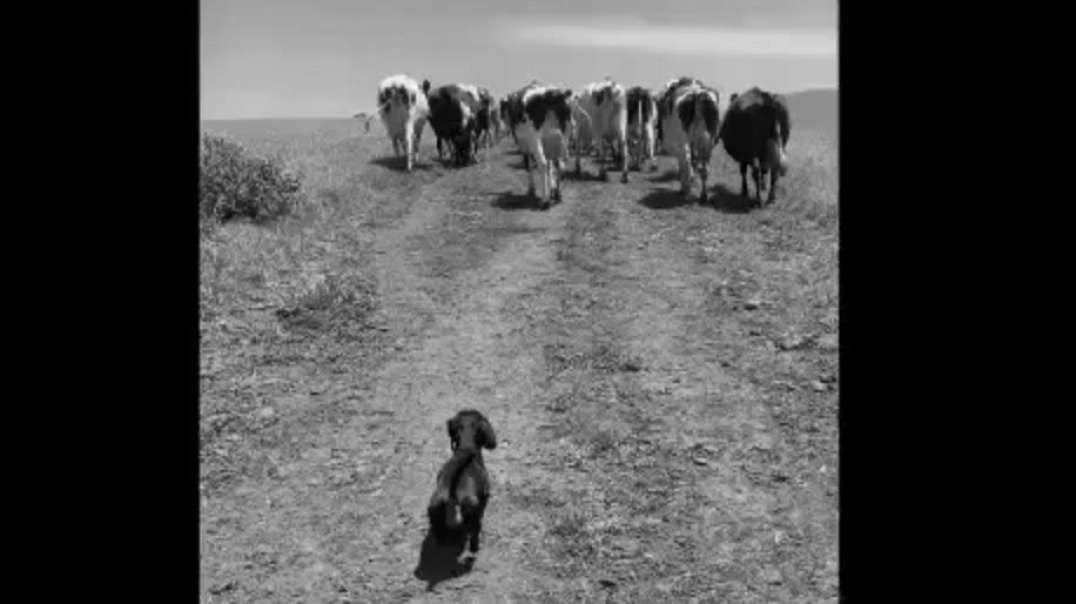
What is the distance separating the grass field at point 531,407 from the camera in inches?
218

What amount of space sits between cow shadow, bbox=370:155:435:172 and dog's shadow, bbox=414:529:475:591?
1942 cm

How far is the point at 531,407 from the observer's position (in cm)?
798

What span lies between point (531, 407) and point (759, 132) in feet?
37.8

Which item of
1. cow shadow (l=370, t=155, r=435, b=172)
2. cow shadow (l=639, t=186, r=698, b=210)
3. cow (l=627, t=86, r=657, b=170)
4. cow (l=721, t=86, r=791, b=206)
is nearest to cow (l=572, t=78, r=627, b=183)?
cow (l=627, t=86, r=657, b=170)

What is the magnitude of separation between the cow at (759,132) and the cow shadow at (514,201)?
4.25 m

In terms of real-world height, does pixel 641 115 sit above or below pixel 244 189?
above

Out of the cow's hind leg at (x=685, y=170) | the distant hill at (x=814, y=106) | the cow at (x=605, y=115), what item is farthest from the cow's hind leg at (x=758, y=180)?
the distant hill at (x=814, y=106)

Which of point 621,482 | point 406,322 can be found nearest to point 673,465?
point 621,482

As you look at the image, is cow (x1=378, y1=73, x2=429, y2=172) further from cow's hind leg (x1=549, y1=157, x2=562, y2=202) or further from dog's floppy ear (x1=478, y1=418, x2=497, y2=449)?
dog's floppy ear (x1=478, y1=418, x2=497, y2=449)

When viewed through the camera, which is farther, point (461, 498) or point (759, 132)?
point (759, 132)

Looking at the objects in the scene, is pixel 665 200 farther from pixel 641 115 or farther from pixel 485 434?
pixel 485 434

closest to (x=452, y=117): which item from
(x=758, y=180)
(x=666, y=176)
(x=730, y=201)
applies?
(x=666, y=176)
